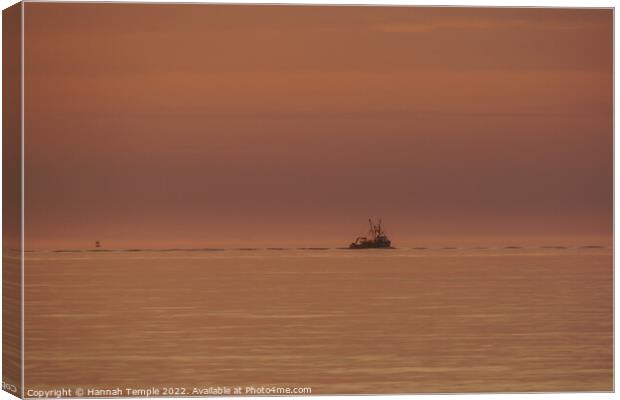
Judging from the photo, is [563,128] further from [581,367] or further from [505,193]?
[581,367]

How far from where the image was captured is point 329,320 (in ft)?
21.8

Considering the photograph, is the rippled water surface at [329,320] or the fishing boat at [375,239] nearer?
the rippled water surface at [329,320]

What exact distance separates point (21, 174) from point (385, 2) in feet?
6.68

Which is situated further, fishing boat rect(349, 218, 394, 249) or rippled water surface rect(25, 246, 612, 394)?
fishing boat rect(349, 218, 394, 249)

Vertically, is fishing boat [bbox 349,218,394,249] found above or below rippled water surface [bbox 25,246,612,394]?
above

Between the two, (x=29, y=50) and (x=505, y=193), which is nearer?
(x=29, y=50)

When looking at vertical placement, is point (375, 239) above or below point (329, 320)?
above

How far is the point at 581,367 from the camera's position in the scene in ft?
22.1

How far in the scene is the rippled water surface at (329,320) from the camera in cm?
638

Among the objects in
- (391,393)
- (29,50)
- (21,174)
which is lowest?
(391,393)

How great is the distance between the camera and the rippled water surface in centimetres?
638

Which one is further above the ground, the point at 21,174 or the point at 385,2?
the point at 385,2

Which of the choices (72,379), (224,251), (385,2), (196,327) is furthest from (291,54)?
(72,379)

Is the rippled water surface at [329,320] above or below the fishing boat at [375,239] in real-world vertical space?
below
